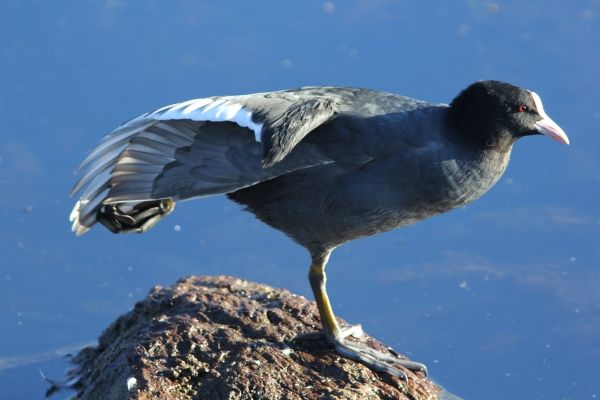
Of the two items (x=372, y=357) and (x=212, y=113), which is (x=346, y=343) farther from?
(x=212, y=113)

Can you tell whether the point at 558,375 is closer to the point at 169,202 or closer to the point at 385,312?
the point at 385,312

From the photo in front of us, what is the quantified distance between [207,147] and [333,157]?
526mm

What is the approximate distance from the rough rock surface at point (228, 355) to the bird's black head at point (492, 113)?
1014mm

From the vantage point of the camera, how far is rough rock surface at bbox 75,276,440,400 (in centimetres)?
403

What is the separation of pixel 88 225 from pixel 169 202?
0.39 meters

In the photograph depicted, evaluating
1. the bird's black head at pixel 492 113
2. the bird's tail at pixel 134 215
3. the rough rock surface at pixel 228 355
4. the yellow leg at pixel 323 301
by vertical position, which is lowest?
the rough rock surface at pixel 228 355

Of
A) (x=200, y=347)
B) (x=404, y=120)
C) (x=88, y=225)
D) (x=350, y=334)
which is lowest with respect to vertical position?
(x=200, y=347)

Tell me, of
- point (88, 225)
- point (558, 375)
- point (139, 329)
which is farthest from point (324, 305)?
point (558, 375)

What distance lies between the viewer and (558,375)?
5434 millimetres

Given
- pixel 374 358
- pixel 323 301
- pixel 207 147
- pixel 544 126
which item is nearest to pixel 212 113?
pixel 207 147

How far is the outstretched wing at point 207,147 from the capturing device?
14.3 feet

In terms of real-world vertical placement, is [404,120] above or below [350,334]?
above

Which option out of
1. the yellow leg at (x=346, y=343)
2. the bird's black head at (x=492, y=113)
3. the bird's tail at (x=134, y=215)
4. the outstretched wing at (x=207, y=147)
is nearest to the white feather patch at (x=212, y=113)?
the outstretched wing at (x=207, y=147)

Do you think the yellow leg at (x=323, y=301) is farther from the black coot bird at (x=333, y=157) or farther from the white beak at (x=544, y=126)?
the white beak at (x=544, y=126)
